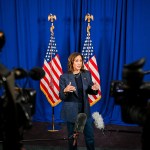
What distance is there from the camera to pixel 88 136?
306cm

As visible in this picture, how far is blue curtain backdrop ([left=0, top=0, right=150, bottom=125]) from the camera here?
480 centimetres

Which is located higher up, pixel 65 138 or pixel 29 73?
pixel 29 73

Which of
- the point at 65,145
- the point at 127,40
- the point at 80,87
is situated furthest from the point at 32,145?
the point at 127,40

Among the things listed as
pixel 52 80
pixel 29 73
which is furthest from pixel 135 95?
pixel 52 80

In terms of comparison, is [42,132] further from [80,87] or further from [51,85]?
[80,87]

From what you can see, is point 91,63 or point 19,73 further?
point 91,63

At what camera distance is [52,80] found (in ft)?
15.5

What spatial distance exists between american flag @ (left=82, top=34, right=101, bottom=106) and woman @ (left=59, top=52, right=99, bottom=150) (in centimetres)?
145

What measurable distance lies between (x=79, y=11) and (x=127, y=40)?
1.01 meters

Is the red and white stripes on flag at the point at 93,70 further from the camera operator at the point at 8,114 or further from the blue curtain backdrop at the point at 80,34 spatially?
the camera operator at the point at 8,114

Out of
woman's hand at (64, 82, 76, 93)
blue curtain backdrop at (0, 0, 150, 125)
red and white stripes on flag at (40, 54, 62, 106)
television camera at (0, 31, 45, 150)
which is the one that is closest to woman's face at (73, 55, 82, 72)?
woman's hand at (64, 82, 76, 93)

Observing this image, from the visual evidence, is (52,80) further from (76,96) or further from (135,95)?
(135,95)

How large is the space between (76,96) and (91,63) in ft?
5.47

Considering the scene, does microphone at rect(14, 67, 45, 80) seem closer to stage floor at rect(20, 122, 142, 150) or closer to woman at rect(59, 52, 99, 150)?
woman at rect(59, 52, 99, 150)
